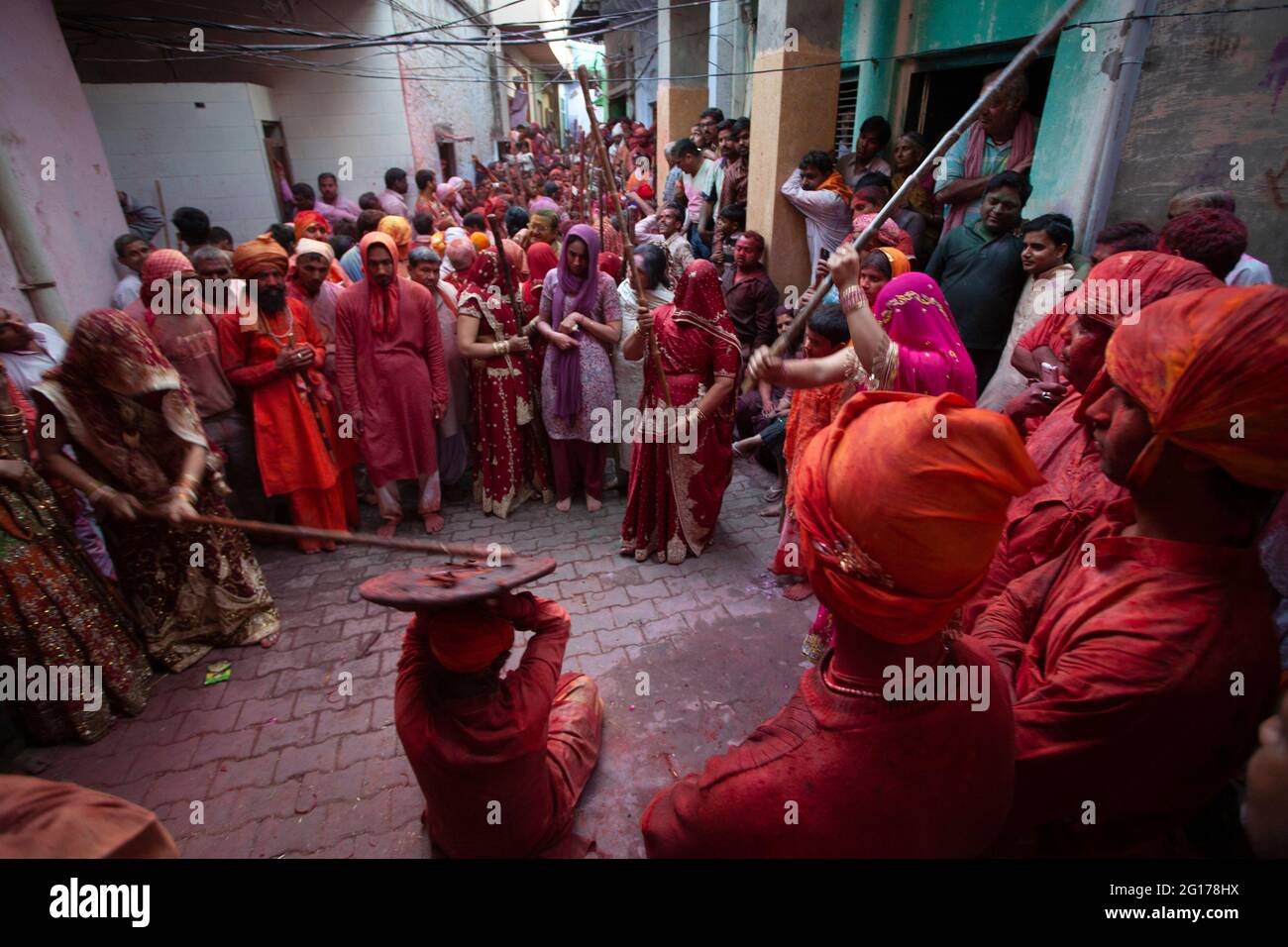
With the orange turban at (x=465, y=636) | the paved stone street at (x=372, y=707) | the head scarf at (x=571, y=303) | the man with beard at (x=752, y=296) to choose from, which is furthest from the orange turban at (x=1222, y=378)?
the man with beard at (x=752, y=296)

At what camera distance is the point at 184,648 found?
3.79 metres

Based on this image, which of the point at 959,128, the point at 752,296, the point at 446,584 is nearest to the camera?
the point at 446,584

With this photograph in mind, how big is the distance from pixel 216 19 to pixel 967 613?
1525 centimetres

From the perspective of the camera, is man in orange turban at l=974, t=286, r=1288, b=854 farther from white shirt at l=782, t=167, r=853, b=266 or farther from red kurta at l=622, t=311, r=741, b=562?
white shirt at l=782, t=167, r=853, b=266

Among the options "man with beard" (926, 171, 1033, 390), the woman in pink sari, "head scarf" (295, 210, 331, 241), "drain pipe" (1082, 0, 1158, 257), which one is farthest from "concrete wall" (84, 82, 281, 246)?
"drain pipe" (1082, 0, 1158, 257)

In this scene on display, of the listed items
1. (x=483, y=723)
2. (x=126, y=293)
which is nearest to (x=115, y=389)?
(x=483, y=723)

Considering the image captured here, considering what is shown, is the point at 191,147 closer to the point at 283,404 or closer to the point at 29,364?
the point at 283,404

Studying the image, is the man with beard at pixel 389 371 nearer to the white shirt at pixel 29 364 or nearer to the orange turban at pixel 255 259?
the orange turban at pixel 255 259

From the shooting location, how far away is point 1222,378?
1351 mm

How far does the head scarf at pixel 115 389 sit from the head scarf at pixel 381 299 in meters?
1.55

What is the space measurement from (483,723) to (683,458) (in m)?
2.84

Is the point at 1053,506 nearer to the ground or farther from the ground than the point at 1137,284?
nearer to the ground

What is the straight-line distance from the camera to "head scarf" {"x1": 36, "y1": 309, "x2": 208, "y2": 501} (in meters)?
3.09

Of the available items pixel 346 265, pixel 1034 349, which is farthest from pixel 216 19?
pixel 1034 349
